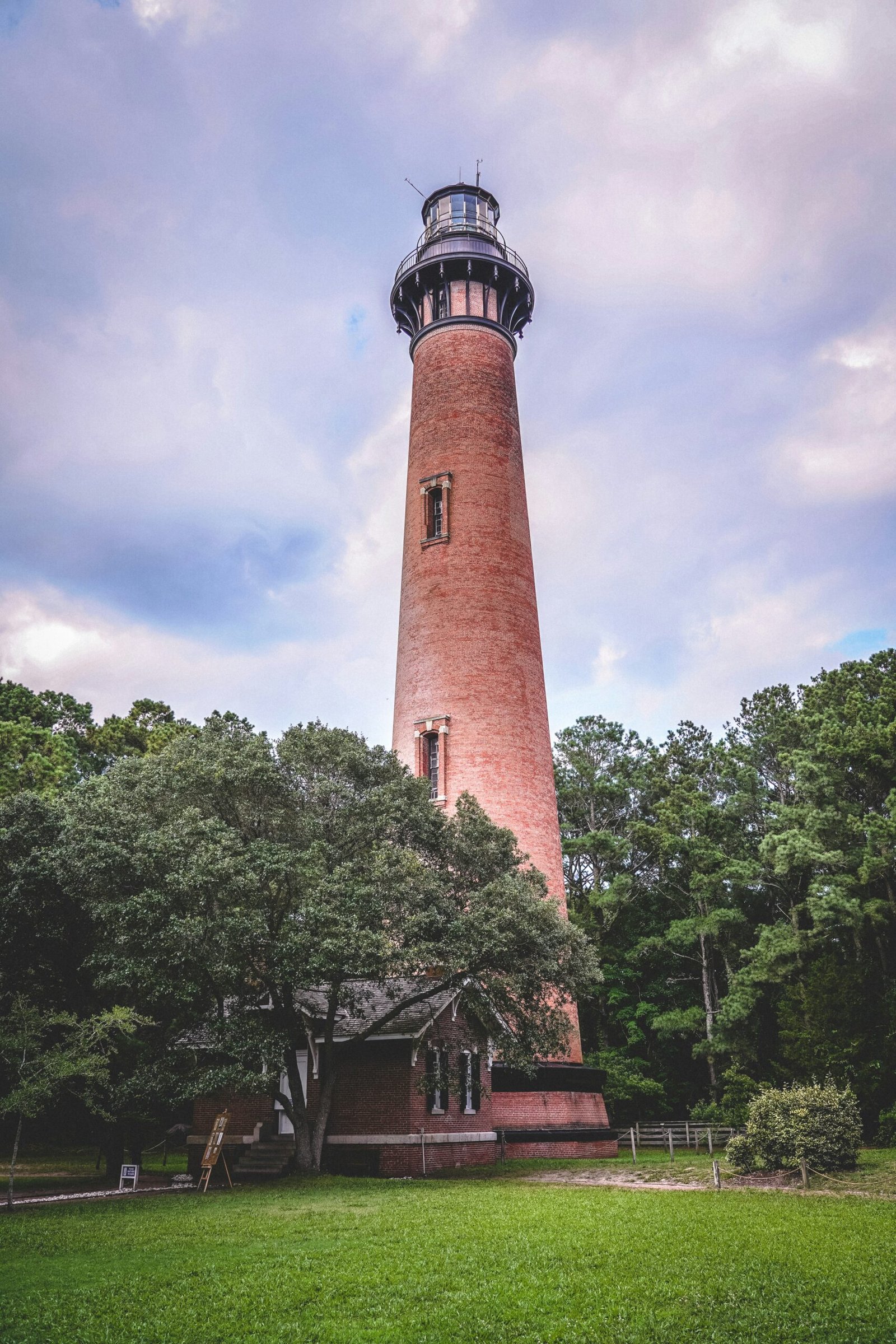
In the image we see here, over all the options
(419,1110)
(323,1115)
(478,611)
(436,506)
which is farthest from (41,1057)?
(436,506)

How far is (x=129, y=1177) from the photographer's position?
18.5 meters

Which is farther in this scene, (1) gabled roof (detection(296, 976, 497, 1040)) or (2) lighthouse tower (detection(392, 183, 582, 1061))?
(2) lighthouse tower (detection(392, 183, 582, 1061))

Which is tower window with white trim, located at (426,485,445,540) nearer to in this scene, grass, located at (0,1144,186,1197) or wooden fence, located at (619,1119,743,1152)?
grass, located at (0,1144,186,1197)

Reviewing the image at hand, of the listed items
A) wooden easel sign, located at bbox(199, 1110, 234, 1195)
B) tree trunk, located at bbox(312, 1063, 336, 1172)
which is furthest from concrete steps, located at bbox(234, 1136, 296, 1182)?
wooden easel sign, located at bbox(199, 1110, 234, 1195)

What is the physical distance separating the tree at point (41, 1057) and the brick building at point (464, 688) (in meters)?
4.63

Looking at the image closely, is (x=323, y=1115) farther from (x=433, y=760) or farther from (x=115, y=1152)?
(x=433, y=760)

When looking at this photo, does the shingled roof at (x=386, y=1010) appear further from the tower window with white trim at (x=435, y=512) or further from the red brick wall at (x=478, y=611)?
the tower window with white trim at (x=435, y=512)

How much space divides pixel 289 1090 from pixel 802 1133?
10.5 m

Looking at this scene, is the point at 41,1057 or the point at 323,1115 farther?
the point at 323,1115

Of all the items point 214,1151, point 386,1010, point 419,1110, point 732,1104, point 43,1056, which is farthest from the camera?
point 732,1104

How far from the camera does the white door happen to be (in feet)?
68.3

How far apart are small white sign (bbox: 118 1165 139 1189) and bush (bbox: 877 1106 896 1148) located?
17850mm

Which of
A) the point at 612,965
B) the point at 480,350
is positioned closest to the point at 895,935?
the point at 612,965

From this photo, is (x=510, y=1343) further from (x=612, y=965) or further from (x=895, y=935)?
(x=612, y=965)
